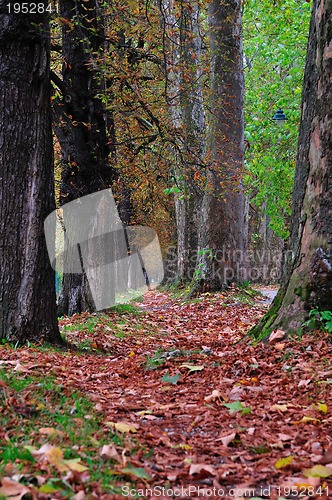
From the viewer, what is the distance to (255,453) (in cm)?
323

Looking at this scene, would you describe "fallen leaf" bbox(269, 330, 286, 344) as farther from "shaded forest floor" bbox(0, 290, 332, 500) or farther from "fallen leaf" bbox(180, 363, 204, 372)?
"fallen leaf" bbox(180, 363, 204, 372)

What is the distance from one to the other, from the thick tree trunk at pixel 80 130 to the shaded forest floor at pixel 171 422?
476cm

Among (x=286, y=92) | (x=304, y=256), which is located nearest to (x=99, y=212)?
(x=304, y=256)

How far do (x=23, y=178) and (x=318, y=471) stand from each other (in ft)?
15.9

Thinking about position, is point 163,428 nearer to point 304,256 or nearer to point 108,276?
point 304,256

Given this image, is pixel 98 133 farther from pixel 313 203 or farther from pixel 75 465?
pixel 75 465

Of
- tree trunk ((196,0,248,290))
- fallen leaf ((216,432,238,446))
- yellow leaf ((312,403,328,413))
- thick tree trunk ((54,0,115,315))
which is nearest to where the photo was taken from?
fallen leaf ((216,432,238,446))

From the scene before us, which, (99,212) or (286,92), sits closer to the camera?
(99,212)

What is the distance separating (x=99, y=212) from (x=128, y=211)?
568 inches

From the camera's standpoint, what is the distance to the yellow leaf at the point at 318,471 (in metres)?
2.82

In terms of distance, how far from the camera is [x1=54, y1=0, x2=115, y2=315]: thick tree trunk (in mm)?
9727

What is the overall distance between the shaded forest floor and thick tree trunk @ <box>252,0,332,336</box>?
42 cm

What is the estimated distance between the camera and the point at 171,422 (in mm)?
3758

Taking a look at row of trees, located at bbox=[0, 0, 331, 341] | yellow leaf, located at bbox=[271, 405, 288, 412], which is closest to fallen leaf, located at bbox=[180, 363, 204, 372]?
row of trees, located at bbox=[0, 0, 331, 341]
